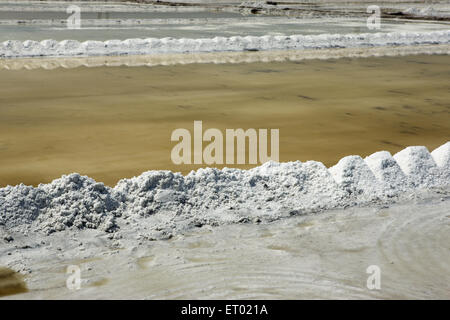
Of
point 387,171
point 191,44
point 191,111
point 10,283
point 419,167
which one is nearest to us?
point 10,283

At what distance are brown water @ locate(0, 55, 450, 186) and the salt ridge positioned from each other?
179 centimetres

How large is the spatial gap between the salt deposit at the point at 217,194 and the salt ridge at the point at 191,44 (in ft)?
25.0

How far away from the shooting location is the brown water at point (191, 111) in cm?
506

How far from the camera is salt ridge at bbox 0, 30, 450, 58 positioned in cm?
1107

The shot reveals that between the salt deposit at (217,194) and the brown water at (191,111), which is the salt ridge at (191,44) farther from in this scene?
the salt deposit at (217,194)

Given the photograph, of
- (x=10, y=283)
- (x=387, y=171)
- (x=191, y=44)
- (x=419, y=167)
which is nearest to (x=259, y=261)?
(x=10, y=283)

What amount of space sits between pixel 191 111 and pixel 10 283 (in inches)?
157

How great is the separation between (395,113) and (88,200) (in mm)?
4449

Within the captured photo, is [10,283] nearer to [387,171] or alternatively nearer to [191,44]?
[387,171]

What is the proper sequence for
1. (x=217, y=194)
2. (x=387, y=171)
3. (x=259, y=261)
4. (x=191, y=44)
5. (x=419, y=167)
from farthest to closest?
1. (x=191, y=44)
2. (x=419, y=167)
3. (x=387, y=171)
4. (x=217, y=194)
5. (x=259, y=261)

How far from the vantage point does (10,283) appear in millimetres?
3037

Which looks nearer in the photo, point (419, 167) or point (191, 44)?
point (419, 167)
